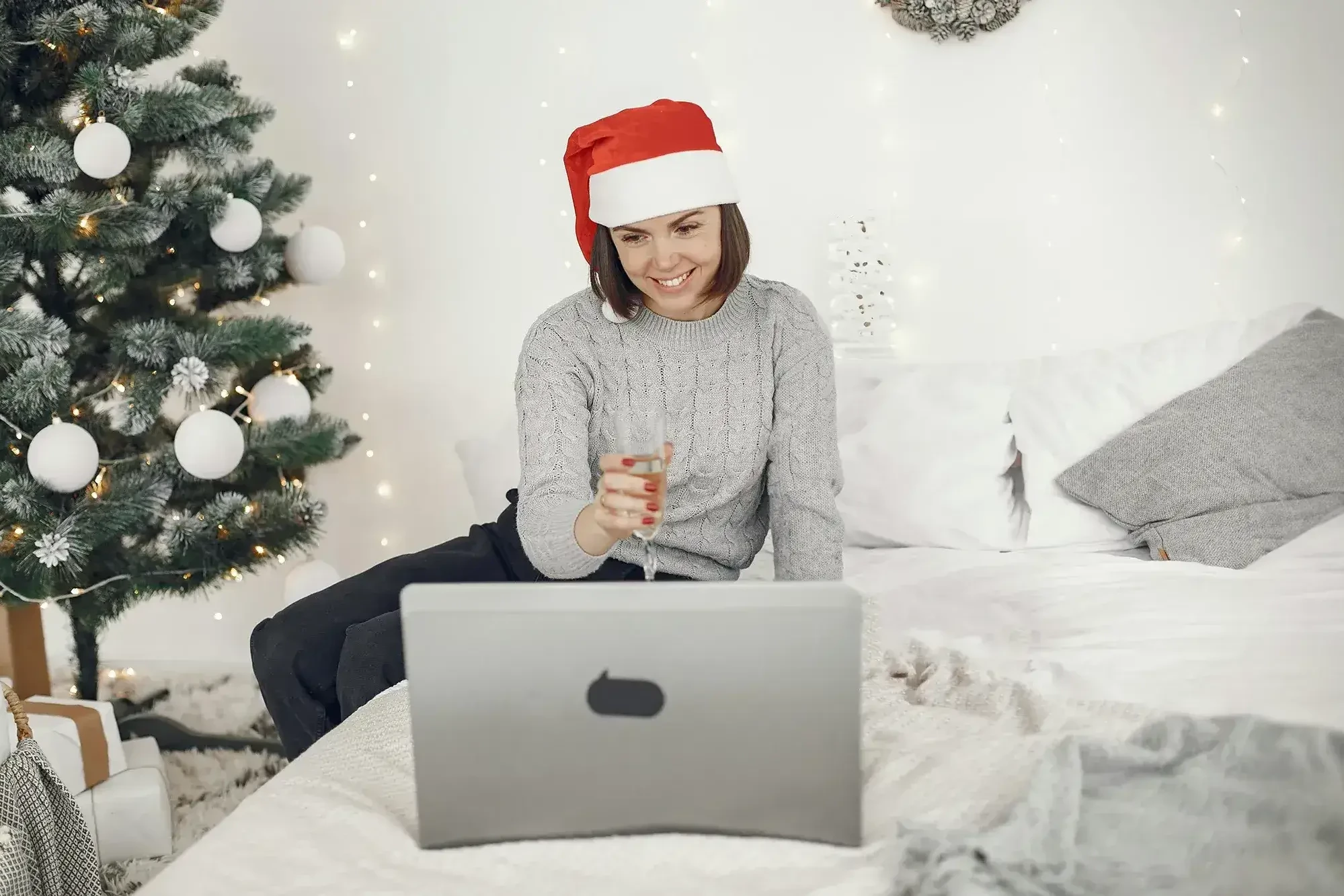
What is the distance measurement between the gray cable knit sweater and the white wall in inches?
40.5

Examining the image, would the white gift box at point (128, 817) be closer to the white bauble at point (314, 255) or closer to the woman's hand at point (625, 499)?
the white bauble at point (314, 255)

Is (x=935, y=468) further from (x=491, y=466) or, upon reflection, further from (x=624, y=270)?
(x=491, y=466)

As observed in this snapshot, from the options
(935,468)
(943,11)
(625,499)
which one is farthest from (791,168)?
(625,499)

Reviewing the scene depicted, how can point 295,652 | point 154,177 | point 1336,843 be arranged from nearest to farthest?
point 1336,843
point 295,652
point 154,177

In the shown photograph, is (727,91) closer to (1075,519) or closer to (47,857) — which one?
(1075,519)

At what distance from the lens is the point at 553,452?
1.44m

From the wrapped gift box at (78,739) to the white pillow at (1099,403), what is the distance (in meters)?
1.78

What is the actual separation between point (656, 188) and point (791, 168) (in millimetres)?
1140

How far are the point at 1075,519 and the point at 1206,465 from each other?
0.25 metres

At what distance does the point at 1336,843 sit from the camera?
74 centimetres

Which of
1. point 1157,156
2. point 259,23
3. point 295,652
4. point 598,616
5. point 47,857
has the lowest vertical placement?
point 47,857

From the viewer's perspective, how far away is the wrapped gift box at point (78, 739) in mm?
1871

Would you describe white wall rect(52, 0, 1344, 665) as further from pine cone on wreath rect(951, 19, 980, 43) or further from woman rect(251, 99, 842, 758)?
woman rect(251, 99, 842, 758)

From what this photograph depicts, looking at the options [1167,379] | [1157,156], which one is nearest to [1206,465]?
[1167,379]
